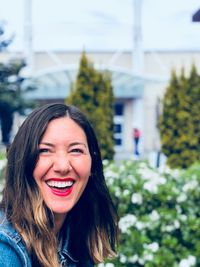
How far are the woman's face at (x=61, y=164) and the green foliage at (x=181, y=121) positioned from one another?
12495 millimetres

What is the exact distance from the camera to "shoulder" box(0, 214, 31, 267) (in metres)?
1.62

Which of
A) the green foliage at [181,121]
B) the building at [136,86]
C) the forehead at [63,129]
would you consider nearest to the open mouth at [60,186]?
the forehead at [63,129]

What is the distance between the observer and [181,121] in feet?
48.5

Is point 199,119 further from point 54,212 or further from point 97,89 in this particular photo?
point 54,212

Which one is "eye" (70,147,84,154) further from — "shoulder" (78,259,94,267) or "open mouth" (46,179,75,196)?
"shoulder" (78,259,94,267)

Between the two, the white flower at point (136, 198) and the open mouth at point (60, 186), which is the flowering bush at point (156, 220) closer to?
the white flower at point (136, 198)

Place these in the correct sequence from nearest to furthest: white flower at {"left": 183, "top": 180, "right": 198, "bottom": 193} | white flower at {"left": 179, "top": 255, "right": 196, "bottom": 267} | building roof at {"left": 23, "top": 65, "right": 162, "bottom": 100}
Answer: white flower at {"left": 179, "top": 255, "right": 196, "bottom": 267} < white flower at {"left": 183, "top": 180, "right": 198, "bottom": 193} < building roof at {"left": 23, "top": 65, "right": 162, "bottom": 100}

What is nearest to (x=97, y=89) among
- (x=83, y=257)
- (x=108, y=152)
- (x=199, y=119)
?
(x=108, y=152)

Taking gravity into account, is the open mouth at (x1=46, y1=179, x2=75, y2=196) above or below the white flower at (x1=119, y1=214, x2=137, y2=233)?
above

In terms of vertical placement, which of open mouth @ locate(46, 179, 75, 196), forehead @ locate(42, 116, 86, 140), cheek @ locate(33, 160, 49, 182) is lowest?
open mouth @ locate(46, 179, 75, 196)

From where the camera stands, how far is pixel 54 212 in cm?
184

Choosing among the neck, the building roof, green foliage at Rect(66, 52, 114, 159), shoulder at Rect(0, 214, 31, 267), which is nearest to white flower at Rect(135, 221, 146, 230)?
the neck

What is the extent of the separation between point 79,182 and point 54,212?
0.11 meters

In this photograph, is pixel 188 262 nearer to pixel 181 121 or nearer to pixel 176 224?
pixel 176 224
